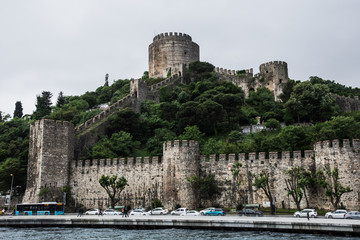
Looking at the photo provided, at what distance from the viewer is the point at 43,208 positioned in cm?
4503

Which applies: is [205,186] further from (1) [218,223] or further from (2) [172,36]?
(2) [172,36]

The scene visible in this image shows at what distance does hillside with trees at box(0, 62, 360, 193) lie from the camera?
172 feet

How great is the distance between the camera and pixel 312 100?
210 ft

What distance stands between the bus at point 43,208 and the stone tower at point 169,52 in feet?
160

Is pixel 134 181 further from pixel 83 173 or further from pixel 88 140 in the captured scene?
pixel 88 140

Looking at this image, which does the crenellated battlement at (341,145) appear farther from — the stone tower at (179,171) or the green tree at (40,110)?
the green tree at (40,110)

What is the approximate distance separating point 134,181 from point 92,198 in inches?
228

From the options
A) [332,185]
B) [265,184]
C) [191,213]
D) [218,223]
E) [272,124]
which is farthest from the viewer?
[272,124]

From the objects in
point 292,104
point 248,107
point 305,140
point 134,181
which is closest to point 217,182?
point 134,181

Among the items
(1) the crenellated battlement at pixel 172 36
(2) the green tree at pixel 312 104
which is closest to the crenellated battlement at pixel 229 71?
(1) the crenellated battlement at pixel 172 36

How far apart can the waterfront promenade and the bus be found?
17.0 feet

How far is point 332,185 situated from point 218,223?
12536mm

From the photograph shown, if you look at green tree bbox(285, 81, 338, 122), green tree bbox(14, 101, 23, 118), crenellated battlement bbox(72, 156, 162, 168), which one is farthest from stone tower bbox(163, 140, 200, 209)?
green tree bbox(14, 101, 23, 118)

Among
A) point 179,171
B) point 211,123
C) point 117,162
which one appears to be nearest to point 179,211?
point 179,171
